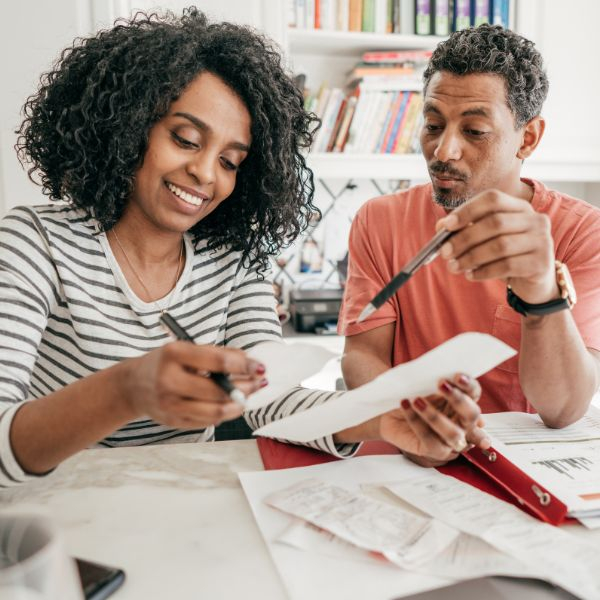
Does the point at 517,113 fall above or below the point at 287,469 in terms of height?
above

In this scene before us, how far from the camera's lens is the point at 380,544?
67cm

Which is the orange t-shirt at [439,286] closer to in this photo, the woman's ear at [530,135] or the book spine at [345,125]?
the woman's ear at [530,135]

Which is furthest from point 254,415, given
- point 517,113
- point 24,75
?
point 24,75

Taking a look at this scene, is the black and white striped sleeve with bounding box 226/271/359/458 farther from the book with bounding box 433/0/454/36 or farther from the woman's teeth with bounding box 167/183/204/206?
the book with bounding box 433/0/454/36

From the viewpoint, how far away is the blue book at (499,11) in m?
2.32

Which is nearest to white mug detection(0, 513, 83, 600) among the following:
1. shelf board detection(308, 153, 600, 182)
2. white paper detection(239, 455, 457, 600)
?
white paper detection(239, 455, 457, 600)

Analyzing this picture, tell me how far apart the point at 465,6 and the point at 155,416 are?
2178mm

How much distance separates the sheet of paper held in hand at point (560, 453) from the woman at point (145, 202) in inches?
9.4

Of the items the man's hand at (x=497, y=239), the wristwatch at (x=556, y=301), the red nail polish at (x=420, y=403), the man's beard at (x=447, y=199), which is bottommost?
the red nail polish at (x=420, y=403)

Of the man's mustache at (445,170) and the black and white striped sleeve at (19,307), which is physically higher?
the man's mustache at (445,170)

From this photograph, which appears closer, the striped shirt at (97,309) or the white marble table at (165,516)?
the white marble table at (165,516)

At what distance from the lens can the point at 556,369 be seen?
1013 millimetres

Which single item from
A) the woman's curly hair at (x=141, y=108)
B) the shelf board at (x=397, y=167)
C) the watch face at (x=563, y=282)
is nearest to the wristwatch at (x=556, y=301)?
the watch face at (x=563, y=282)

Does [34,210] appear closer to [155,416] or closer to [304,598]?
[155,416]
